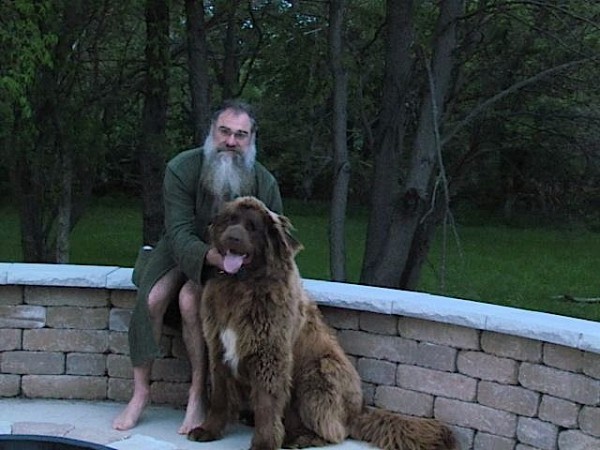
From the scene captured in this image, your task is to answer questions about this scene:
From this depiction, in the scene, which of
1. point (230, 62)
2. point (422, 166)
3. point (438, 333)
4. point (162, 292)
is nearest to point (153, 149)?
point (230, 62)

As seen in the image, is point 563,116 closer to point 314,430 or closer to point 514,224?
point 314,430

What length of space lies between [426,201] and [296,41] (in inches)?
88.6

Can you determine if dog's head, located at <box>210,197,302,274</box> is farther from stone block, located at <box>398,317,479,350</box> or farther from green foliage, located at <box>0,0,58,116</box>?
green foliage, located at <box>0,0,58,116</box>

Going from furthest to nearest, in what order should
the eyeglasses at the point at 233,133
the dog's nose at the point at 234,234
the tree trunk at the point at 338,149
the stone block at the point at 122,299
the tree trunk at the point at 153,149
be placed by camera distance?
1. the tree trunk at the point at 153,149
2. the tree trunk at the point at 338,149
3. the stone block at the point at 122,299
4. the eyeglasses at the point at 233,133
5. the dog's nose at the point at 234,234

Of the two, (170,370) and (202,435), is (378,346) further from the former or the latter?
(170,370)

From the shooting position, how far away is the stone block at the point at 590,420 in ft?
12.7

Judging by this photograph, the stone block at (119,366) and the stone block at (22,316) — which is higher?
the stone block at (22,316)

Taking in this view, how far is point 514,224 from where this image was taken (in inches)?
758

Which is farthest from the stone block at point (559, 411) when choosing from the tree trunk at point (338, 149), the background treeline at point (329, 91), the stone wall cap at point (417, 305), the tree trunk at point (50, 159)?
the tree trunk at point (50, 159)

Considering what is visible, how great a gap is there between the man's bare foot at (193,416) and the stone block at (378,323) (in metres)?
0.86

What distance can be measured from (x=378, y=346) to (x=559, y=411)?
3.01 ft

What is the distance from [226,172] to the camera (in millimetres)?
4281

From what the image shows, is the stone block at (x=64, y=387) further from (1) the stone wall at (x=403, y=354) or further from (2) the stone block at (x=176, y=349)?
(2) the stone block at (x=176, y=349)

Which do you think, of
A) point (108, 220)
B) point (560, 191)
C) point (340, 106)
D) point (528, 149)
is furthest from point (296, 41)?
point (108, 220)
